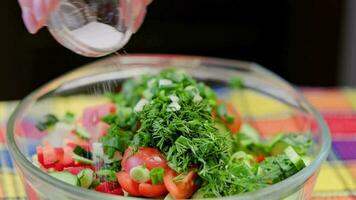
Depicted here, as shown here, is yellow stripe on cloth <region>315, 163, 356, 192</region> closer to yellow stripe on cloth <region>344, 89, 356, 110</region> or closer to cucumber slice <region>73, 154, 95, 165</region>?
yellow stripe on cloth <region>344, 89, 356, 110</region>

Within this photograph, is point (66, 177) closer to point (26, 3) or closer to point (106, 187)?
point (106, 187)

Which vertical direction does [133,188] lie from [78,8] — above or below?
below

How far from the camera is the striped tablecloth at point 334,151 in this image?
3.41ft

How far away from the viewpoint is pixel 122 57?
124cm

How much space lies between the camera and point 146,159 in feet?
2.68

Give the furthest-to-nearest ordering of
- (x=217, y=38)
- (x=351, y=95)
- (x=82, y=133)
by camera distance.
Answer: (x=217, y=38) → (x=351, y=95) → (x=82, y=133)

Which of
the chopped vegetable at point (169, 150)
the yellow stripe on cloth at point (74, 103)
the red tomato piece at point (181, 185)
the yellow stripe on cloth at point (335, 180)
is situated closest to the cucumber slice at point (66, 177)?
the chopped vegetable at point (169, 150)

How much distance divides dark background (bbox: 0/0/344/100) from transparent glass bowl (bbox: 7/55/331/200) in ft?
2.82

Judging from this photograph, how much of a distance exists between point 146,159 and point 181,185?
0.19 feet

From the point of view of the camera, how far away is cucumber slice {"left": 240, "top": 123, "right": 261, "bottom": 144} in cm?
108

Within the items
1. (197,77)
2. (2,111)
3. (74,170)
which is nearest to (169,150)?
(74,170)

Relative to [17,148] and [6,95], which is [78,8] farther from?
[6,95]

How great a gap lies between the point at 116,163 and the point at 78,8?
20cm

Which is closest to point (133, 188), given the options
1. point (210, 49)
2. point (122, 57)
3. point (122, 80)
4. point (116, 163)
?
point (116, 163)
